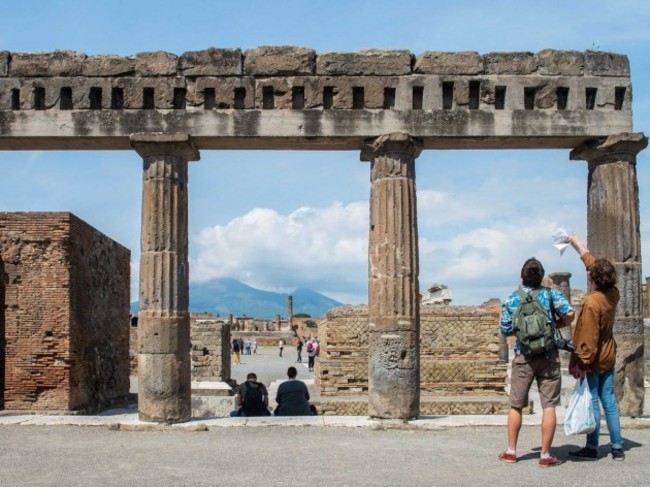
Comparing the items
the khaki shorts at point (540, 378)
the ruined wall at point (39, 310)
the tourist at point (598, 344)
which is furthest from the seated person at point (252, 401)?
the tourist at point (598, 344)

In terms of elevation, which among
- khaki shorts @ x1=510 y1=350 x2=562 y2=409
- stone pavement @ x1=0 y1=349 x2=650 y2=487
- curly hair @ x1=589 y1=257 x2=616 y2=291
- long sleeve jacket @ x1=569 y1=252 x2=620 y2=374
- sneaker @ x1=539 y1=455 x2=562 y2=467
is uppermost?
curly hair @ x1=589 y1=257 x2=616 y2=291

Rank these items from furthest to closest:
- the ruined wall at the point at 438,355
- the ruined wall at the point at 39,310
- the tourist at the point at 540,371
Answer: the ruined wall at the point at 438,355 → the ruined wall at the point at 39,310 → the tourist at the point at 540,371

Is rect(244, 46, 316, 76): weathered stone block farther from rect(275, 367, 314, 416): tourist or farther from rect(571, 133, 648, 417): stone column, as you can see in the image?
rect(275, 367, 314, 416): tourist

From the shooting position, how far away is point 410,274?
1215cm

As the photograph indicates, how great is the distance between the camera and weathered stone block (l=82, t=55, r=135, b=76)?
12289mm

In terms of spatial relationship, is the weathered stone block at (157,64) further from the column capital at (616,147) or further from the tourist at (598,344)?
the tourist at (598,344)

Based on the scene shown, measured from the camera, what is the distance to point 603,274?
8.77 metres

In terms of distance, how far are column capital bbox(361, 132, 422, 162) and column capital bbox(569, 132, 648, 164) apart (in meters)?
2.60

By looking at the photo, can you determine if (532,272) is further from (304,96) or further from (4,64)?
(4,64)

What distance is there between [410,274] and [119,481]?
5530 mm

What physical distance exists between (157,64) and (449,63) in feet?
14.1

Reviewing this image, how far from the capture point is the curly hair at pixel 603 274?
28.8 feet

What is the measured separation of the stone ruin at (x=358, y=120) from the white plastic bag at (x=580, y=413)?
3524 mm

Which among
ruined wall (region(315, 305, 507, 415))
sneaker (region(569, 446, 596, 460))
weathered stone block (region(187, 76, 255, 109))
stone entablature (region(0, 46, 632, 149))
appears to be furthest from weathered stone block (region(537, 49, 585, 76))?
ruined wall (region(315, 305, 507, 415))
